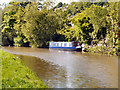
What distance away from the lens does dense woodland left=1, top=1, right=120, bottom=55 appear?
84.2 ft

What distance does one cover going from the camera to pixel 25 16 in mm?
37781

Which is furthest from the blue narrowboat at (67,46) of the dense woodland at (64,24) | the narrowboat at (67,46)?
the dense woodland at (64,24)

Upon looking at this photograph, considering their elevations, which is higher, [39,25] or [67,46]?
[39,25]

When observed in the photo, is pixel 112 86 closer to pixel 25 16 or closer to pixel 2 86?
pixel 2 86

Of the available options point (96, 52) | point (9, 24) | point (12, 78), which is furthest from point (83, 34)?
point (12, 78)

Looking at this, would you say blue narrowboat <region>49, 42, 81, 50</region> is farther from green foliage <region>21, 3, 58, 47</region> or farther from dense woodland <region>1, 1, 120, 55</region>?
green foliage <region>21, 3, 58, 47</region>

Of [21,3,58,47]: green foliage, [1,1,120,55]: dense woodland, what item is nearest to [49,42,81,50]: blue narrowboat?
[1,1,120,55]: dense woodland

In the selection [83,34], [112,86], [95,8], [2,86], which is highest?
[95,8]

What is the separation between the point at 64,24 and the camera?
3712cm

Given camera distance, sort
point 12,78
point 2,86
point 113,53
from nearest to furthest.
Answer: point 2,86, point 12,78, point 113,53

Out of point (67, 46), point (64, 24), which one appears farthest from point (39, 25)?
point (67, 46)

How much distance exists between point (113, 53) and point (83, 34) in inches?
266

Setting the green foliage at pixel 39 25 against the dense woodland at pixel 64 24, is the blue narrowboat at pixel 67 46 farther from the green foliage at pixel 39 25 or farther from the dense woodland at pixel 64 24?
the green foliage at pixel 39 25

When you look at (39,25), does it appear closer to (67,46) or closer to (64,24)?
(64,24)
